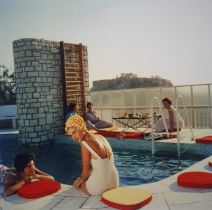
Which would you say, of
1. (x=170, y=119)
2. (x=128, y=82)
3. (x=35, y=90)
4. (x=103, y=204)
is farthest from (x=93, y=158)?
(x=128, y=82)

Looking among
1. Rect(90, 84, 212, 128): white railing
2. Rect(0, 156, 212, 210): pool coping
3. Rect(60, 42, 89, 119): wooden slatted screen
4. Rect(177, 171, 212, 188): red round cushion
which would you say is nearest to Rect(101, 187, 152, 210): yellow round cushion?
Rect(0, 156, 212, 210): pool coping

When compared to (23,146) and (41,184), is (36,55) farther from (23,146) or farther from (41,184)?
(41,184)

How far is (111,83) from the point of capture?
34.5 m

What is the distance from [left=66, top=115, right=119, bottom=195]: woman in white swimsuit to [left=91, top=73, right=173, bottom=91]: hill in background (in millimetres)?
28305

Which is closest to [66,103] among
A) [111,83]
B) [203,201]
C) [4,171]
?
[4,171]

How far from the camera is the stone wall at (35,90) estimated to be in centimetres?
1040

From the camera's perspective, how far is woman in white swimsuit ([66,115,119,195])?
3.73m

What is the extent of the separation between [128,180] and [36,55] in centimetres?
625

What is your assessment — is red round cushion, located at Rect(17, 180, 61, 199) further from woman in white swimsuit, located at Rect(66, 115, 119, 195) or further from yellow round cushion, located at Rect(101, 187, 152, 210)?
yellow round cushion, located at Rect(101, 187, 152, 210)

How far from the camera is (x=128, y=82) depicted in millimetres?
33938

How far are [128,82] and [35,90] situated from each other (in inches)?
949

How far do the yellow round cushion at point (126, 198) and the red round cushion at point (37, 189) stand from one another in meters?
0.81

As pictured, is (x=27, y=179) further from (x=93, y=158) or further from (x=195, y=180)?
(x=195, y=180)

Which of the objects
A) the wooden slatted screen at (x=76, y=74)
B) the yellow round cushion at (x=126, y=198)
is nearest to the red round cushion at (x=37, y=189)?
the yellow round cushion at (x=126, y=198)
